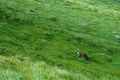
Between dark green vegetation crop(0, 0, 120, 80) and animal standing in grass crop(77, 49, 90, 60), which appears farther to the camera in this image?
animal standing in grass crop(77, 49, 90, 60)

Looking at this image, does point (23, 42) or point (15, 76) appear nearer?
point (15, 76)

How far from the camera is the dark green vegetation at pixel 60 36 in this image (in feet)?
83.4

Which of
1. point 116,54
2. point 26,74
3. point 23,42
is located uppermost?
point 26,74

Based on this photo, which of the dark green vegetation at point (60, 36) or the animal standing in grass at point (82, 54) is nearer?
the dark green vegetation at point (60, 36)

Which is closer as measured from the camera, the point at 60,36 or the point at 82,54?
the point at 82,54

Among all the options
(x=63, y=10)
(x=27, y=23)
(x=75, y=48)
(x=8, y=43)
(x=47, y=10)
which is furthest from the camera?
(x=63, y=10)

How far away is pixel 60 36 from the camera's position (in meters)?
33.1

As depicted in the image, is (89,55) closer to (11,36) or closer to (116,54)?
(116,54)

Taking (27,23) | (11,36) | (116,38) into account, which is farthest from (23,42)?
(116,38)

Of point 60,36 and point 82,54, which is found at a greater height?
point 60,36

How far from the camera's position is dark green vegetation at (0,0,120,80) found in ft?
83.4

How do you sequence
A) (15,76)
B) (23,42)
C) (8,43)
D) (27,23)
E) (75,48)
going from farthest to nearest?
(27,23)
(75,48)
(23,42)
(8,43)
(15,76)

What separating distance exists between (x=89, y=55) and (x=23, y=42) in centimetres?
625

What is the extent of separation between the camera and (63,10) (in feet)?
152
